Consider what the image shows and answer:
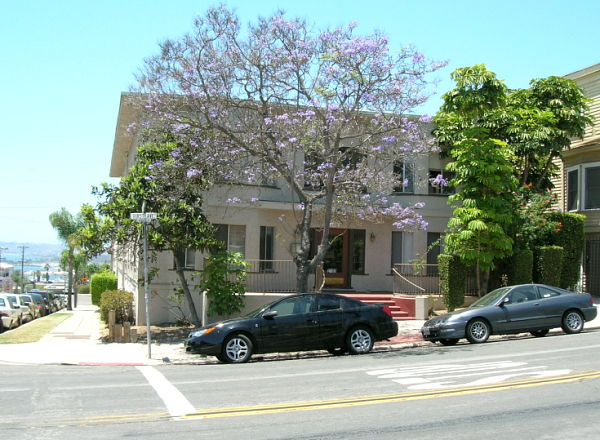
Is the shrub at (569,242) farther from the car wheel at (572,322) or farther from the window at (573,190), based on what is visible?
the car wheel at (572,322)

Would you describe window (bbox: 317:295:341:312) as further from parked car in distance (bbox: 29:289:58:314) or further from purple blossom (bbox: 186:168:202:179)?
parked car in distance (bbox: 29:289:58:314)

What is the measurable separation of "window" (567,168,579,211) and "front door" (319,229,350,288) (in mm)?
9278

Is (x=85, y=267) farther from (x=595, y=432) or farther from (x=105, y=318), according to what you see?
(x=595, y=432)

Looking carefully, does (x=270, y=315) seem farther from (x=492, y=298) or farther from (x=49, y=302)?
(x=49, y=302)

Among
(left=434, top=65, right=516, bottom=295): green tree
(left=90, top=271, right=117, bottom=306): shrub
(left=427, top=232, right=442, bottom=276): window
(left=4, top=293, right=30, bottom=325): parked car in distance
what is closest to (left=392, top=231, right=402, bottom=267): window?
(left=427, top=232, right=442, bottom=276): window

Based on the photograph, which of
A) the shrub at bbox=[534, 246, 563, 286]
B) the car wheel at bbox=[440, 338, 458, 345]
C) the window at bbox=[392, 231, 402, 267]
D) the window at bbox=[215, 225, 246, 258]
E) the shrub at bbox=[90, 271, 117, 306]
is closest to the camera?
the car wheel at bbox=[440, 338, 458, 345]

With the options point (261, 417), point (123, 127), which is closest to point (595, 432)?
point (261, 417)

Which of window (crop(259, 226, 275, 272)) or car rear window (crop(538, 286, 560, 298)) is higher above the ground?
window (crop(259, 226, 275, 272))

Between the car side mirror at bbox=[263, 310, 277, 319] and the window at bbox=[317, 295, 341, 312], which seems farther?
the window at bbox=[317, 295, 341, 312]

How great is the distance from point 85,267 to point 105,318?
60.7m

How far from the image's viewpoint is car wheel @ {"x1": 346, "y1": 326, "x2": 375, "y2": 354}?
14.7 metres

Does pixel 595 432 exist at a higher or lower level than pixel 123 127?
lower

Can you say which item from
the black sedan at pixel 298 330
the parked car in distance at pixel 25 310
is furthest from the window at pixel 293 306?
the parked car in distance at pixel 25 310

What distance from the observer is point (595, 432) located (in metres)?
7.27
